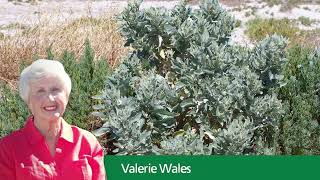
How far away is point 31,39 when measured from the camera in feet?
24.1

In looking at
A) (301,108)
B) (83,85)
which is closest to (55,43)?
(83,85)

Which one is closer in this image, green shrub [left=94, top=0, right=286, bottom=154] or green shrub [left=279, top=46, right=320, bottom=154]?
green shrub [left=94, top=0, right=286, bottom=154]

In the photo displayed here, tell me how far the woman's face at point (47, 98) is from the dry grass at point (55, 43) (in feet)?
10.1

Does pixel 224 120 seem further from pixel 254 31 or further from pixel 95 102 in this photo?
pixel 254 31

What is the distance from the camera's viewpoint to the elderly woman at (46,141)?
10.1ft

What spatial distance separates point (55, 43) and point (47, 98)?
4.30 metres

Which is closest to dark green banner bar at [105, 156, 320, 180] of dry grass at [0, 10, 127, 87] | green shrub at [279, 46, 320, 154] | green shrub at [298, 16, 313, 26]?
green shrub at [279, 46, 320, 154]

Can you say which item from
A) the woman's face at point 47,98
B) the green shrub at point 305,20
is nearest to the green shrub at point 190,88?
the woman's face at point 47,98

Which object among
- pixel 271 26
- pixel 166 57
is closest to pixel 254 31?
pixel 271 26

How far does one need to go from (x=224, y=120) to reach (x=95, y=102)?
95cm

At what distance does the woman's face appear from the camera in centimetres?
306

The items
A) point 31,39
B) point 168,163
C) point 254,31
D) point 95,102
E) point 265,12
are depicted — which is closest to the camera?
point 168,163

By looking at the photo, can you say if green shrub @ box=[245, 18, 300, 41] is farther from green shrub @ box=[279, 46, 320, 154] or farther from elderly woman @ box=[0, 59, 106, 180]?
elderly woman @ box=[0, 59, 106, 180]

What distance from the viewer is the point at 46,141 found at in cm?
314
